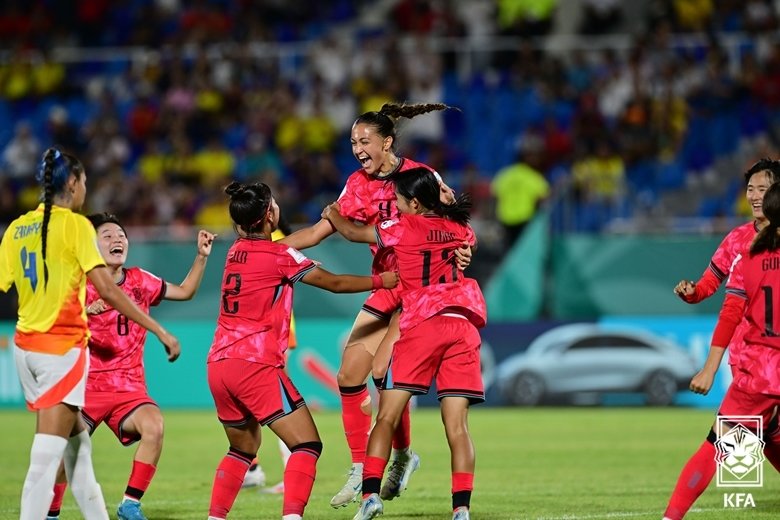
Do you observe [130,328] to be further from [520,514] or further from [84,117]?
[84,117]

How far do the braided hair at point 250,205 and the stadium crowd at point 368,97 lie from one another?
11450mm

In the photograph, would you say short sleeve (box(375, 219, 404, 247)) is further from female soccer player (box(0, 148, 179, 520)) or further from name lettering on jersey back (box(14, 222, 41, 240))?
name lettering on jersey back (box(14, 222, 41, 240))

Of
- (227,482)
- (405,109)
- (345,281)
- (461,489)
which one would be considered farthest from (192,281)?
(461,489)

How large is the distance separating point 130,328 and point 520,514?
2880 millimetres

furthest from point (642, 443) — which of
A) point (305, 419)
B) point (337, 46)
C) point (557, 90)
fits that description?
point (337, 46)

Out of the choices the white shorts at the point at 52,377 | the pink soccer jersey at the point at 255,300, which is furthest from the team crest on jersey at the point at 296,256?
the white shorts at the point at 52,377

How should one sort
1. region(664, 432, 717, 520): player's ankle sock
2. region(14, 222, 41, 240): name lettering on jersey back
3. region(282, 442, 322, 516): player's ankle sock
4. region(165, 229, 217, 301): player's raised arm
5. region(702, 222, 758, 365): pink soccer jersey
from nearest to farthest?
region(14, 222, 41, 240): name lettering on jersey back → region(664, 432, 717, 520): player's ankle sock → region(282, 442, 322, 516): player's ankle sock → region(702, 222, 758, 365): pink soccer jersey → region(165, 229, 217, 301): player's raised arm

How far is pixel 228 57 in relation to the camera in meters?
23.2

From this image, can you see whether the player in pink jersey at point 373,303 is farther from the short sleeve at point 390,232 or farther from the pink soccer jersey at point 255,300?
the pink soccer jersey at point 255,300

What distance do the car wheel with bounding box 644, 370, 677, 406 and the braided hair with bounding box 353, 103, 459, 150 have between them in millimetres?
9296

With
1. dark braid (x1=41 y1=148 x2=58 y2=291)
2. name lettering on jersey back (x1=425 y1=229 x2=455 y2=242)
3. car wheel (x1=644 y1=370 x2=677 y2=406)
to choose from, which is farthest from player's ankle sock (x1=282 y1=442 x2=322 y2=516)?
car wheel (x1=644 y1=370 x2=677 y2=406)

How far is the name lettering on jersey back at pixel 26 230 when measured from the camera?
22.2ft

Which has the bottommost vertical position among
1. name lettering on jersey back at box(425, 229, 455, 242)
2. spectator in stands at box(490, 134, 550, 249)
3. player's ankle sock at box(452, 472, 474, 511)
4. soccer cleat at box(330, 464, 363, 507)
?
soccer cleat at box(330, 464, 363, 507)

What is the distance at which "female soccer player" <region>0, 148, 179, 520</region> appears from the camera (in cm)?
664
